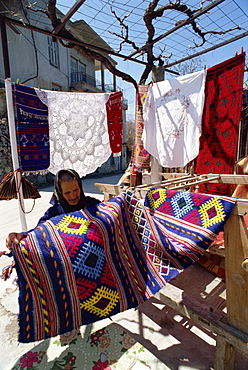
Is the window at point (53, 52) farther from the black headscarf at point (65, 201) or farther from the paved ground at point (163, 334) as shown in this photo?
the paved ground at point (163, 334)

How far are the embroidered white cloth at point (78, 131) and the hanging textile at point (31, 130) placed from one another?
9 cm

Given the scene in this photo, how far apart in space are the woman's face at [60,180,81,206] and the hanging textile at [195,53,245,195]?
1778 millimetres

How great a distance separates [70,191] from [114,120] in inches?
64.2

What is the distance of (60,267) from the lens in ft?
4.07

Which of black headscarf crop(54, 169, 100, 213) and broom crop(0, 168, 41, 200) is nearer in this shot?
black headscarf crop(54, 169, 100, 213)

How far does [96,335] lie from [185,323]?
2.72ft

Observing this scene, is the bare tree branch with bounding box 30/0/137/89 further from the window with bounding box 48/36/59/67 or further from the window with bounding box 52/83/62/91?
the window with bounding box 48/36/59/67

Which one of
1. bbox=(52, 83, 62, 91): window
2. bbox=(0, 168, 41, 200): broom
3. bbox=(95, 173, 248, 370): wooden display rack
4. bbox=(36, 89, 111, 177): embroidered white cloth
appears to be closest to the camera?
bbox=(95, 173, 248, 370): wooden display rack

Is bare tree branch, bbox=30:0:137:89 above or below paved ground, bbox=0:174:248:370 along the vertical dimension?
above

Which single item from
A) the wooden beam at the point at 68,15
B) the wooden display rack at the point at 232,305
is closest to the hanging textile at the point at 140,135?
the wooden beam at the point at 68,15

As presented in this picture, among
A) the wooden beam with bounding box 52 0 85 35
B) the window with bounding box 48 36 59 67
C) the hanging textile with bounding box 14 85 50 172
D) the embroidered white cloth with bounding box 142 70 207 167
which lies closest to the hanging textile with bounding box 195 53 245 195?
the embroidered white cloth with bounding box 142 70 207 167

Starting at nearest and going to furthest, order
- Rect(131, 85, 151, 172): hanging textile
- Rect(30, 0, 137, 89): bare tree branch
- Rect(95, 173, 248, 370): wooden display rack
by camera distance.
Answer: Rect(95, 173, 248, 370): wooden display rack → Rect(30, 0, 137, 89): bare tree branch → Rect(131, 85, 151, 172): hanging textile

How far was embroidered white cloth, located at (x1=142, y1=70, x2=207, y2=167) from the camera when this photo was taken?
261 centimetres

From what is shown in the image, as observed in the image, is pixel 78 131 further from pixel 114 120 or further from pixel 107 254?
pixel 107 254
